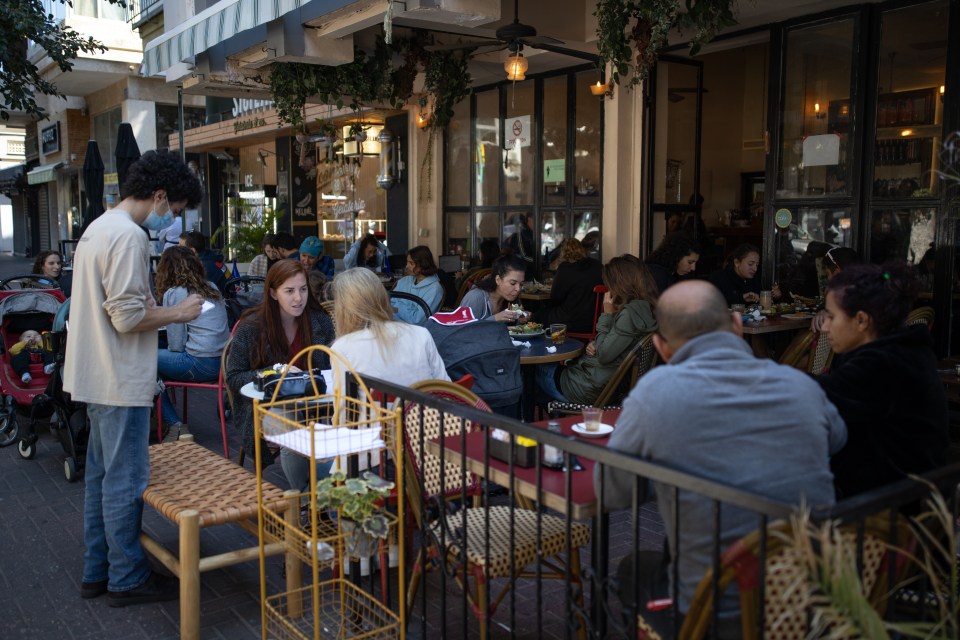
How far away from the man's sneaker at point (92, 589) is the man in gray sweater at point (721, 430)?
9.42 feet

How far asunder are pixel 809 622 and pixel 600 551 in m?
0.69

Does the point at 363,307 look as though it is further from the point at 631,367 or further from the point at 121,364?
the point at 631,367

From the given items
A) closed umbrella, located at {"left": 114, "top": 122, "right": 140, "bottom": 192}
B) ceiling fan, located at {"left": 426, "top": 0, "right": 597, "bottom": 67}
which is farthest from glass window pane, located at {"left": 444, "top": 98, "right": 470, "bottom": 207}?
closed umbrella, located at {"left": 114, "top": 122, "right": 140, "bottom": 192}

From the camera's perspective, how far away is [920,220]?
7023mm

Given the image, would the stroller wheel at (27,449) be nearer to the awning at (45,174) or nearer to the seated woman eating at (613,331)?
the seated woman eating at (613,331)

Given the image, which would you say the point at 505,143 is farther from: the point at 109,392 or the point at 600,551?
the point at 600,551

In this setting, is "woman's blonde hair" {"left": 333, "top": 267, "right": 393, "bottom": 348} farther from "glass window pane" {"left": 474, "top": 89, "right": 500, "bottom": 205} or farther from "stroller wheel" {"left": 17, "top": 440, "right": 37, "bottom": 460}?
"glass window pane" {"left": 474, "top": 89, "right": 500, "bottom": 205}

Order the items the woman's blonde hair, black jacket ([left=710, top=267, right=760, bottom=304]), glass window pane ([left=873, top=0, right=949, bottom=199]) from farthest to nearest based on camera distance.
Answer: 1. black jacket ([left=710, top=267, right=760, bottom=304])
2. glass window pane ([left=873, top=0, right=949, bottom=199])
3. the woman's blonde hair

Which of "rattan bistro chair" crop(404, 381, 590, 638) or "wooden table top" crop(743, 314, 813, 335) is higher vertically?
"wooden table top" crop(743, 314, 813, 335)

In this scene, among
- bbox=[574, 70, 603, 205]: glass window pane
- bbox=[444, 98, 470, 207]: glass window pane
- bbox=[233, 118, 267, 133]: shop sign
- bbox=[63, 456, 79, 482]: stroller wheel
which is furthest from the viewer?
bbox=[233, 118, 267, 133]: shop sign

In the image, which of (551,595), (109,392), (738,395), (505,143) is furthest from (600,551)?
(505,143)

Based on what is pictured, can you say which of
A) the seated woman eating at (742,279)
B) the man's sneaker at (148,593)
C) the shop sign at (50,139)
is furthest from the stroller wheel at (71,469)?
the shop sign at (50,139)

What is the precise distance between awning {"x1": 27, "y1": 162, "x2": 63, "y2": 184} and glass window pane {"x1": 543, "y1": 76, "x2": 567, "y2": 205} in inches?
803

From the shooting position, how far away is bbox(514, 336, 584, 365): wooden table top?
216 inches
